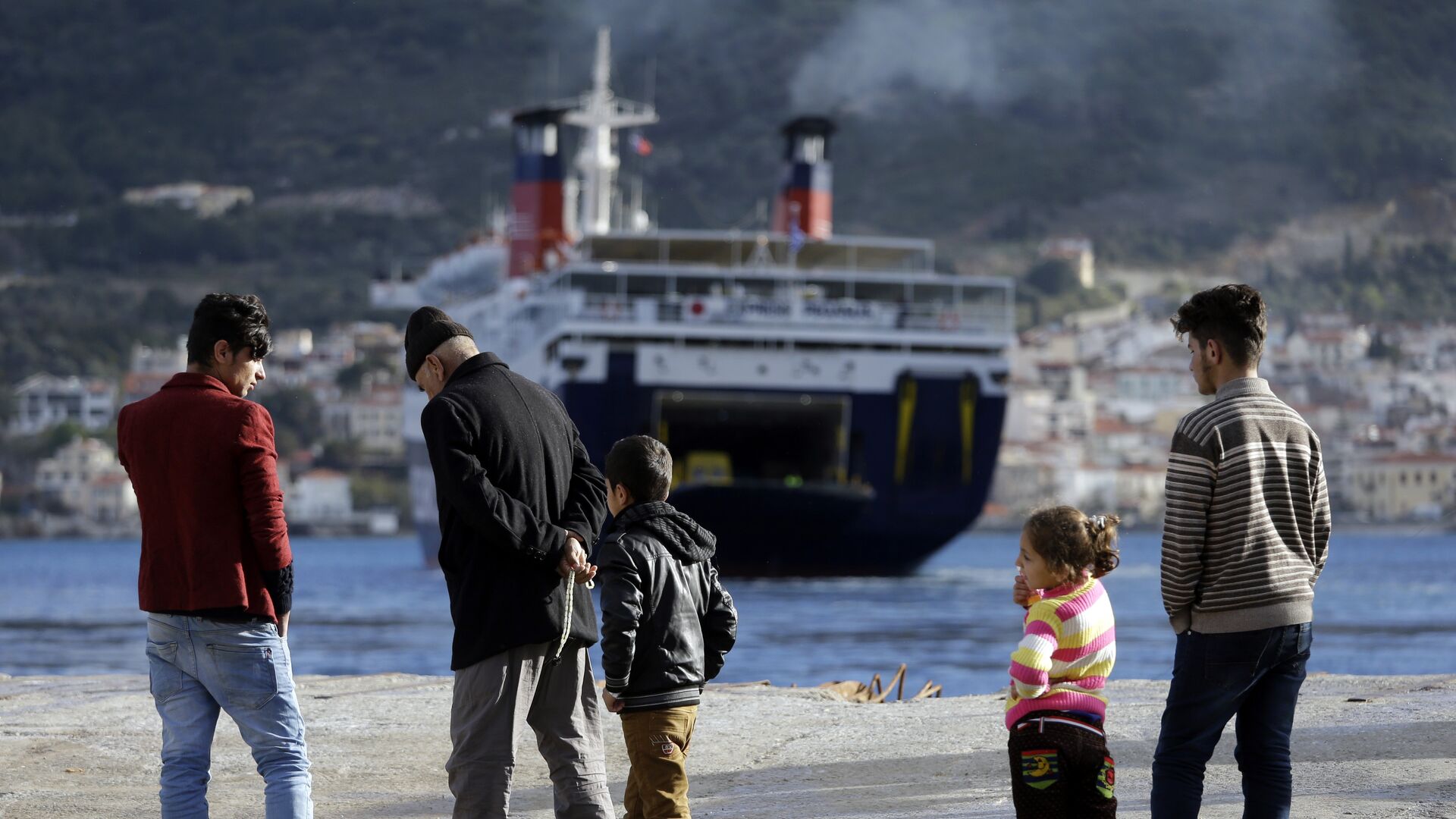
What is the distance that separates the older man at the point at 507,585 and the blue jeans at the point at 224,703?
37 centimetres

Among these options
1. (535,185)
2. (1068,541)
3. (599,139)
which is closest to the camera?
(1068,541)

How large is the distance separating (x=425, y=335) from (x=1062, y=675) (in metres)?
1.67

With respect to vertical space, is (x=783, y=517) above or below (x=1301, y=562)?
below

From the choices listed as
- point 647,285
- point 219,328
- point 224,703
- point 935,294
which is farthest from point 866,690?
point 935,294

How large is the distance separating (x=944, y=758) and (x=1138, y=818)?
1.12 metres

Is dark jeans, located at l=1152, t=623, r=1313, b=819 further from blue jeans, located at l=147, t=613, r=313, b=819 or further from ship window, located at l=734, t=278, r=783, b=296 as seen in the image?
ship window, located at l=734, t=278, r=783, b=296

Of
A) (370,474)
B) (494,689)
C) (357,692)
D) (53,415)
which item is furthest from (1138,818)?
(53,415)

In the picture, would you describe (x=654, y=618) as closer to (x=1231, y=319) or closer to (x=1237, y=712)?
(x=1237, y=712)

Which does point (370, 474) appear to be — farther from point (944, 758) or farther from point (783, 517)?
point (944, 758)

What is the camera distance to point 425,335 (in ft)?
15.3

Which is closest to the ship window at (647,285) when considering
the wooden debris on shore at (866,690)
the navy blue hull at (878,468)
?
the navy blue hull at (878,468)

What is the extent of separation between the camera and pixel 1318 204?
172 meters

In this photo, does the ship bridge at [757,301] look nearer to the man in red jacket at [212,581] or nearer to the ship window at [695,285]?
the ship window at [695,285]

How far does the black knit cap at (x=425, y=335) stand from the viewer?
4.64m
